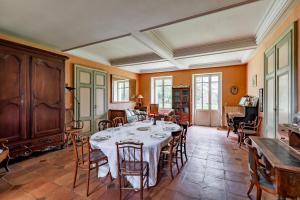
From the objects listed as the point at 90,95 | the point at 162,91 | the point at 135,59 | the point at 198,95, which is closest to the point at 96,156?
the point at 90,95

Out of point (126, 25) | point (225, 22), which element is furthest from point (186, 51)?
point (126, 25)

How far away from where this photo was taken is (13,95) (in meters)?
2.89

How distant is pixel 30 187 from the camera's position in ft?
7.31

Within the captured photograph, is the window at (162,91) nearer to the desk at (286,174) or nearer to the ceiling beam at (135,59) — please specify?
the ceiling beam at (135,59)

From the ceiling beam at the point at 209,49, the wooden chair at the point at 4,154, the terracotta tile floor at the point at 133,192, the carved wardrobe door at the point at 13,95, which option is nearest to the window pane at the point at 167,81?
the ceiling beam at the point at 209,49

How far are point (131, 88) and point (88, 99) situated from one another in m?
2.80

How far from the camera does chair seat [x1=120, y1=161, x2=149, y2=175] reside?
1.94m

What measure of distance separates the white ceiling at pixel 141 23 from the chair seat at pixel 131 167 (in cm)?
222

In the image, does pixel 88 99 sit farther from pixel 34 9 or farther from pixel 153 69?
pixel 153 69

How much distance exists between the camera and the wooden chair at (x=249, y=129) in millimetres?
4039

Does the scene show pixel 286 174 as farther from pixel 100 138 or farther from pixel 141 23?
pixel 141 23

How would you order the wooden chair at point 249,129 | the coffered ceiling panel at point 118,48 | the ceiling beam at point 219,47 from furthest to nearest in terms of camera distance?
1. the coffered ceiling panel at point 118,48
2. the wooden chair at point 249,129
3. the ceiling beam at point 219,47

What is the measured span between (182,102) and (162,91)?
1.37m

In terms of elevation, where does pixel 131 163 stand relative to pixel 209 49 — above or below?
below
